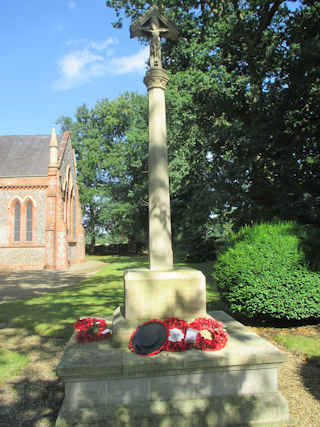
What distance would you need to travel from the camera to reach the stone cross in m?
5.16

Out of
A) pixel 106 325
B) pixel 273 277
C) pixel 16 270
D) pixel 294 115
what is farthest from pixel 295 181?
pixel 16 270

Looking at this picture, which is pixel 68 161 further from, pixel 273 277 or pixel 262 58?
pixel 273 277

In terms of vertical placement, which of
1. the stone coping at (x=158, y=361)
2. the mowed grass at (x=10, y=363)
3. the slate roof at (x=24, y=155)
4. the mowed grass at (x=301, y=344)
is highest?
the slate roof at (x=24, y=155)

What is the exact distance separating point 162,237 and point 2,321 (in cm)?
576

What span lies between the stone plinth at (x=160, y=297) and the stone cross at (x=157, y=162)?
0.44m

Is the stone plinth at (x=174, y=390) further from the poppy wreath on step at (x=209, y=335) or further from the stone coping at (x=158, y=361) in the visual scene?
the poppy wreath on step at (x=209, y=335)

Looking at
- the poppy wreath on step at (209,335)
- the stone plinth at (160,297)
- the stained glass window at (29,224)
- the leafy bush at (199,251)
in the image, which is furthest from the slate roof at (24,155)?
the poppy wreath on step at (209,335)

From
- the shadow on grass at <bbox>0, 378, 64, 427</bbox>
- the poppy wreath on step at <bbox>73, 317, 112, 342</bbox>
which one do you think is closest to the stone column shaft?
the poppy wreath on step at <bbox>73, 317, 112, 342</bbox>

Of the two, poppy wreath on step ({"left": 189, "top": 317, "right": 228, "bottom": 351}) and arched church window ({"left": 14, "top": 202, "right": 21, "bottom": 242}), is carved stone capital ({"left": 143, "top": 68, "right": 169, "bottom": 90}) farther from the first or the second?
arched church window ({"left": 14, "top": 202, "right": 21, "bottom": 242})

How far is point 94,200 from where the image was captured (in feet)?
136

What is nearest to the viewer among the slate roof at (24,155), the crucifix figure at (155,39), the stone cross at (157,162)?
the stone cross at (157,162)

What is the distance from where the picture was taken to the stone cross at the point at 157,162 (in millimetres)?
5156

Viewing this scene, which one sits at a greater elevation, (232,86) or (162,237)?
(232,86)

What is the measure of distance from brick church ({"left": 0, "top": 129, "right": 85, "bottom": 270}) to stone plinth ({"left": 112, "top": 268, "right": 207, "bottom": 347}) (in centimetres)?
2041
